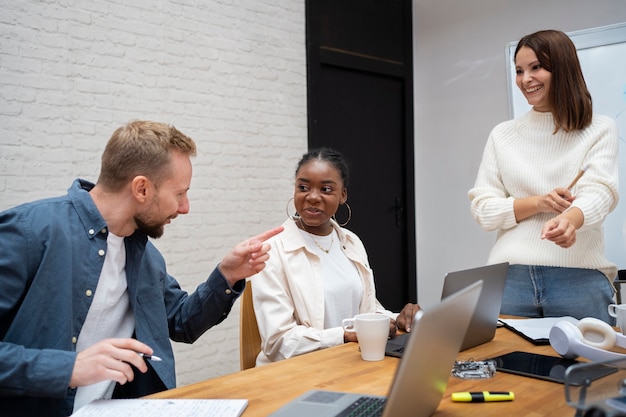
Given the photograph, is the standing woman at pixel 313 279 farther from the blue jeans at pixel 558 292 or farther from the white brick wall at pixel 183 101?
the white brick wall at pixel 183 101

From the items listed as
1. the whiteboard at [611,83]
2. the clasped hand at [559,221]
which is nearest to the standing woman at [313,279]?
the clasped hand at [559,221]

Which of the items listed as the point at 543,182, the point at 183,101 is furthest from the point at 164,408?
the point at 183,101

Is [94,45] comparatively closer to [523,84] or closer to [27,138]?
[27,138]

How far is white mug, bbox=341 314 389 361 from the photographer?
132 centimetres

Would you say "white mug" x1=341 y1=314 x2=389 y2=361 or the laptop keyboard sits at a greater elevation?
"white mug" x1=341 y1=314 x2=389 y2=361

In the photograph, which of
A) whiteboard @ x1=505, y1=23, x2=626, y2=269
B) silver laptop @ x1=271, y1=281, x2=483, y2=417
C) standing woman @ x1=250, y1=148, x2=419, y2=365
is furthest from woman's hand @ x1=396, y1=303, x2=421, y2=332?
whiteboard @ x1=505, y1=23, x2=626, y2=269

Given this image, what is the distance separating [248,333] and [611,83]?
2.52 m

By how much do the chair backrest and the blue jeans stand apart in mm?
818

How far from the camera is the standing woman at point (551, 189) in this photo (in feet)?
5.69

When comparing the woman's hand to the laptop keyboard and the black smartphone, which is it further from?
the laptop keyboard

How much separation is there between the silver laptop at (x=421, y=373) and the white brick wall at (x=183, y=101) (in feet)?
7.59

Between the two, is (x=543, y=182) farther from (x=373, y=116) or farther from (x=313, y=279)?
(x=373, y=116)

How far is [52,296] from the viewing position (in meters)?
1.24

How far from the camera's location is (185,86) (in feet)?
11.3
